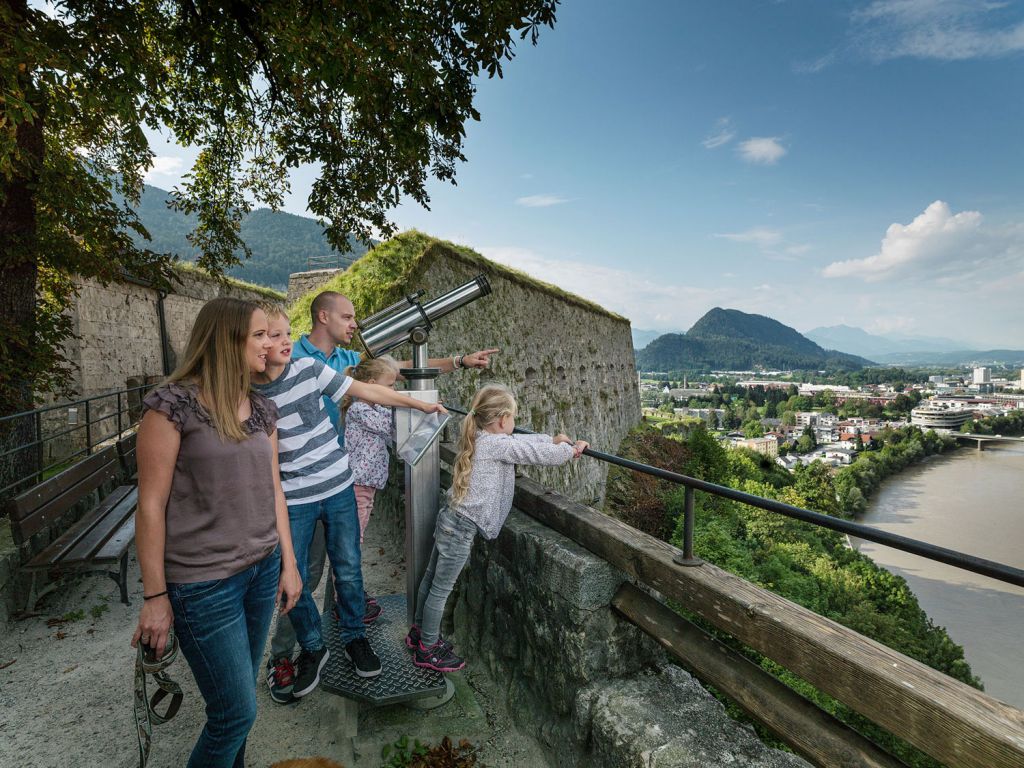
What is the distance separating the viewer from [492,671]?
282cm

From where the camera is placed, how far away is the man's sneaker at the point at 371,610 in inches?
118

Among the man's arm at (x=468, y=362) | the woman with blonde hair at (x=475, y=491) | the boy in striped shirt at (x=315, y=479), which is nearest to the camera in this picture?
the boy in striped shirt at (x=315, y=479)

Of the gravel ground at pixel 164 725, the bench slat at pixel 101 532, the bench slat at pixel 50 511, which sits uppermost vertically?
the bench slat at pixel 50 511

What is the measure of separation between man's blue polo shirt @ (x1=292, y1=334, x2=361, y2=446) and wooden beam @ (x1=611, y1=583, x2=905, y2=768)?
159 centimetres

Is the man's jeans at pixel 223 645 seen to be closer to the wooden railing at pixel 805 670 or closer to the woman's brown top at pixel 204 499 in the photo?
the woman's brown top at pixel 204 499

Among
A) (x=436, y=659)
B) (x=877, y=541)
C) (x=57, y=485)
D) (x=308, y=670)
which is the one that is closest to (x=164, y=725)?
(x=308, y=670)

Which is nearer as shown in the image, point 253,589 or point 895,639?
point 253,589

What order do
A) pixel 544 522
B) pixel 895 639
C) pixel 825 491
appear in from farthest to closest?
pixel 825 491
pixel 895 639
pixel 544 522

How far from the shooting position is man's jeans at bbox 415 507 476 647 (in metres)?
2.48

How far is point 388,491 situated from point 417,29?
4.12 m

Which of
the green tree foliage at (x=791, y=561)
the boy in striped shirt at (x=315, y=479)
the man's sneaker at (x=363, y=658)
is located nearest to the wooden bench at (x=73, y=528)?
the boy in striped shirt at (x=315, y=479)

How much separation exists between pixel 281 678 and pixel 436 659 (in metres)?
0.77

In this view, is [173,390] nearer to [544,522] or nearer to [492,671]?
[544,522]

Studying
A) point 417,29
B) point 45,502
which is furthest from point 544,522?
point 417,29
